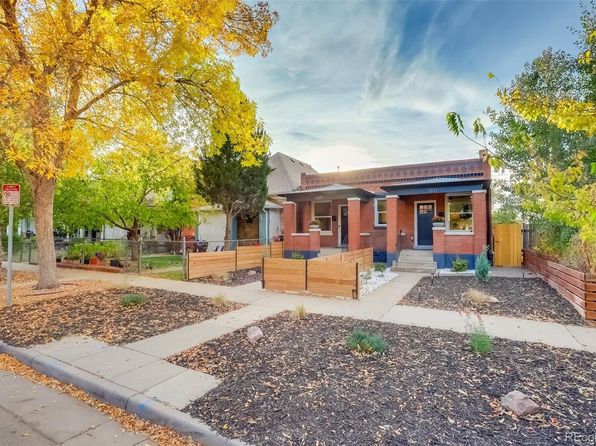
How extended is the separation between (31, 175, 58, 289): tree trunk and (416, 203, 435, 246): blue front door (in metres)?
15.3

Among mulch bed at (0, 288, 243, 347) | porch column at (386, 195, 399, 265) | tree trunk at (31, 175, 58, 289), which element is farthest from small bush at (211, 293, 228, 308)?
porch column at (386, 195, 399, 265)

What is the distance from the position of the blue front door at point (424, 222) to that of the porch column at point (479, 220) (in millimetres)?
3285

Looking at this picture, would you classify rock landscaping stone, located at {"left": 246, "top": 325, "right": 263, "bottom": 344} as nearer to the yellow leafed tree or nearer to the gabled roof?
the yellow leafed tree

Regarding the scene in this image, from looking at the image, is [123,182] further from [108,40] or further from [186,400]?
[186,400]

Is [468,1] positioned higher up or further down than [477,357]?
higher up

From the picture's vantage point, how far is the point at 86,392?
154 inches

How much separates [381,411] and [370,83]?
1260 cm

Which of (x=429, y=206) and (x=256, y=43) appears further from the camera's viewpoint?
(x=429, y=206)

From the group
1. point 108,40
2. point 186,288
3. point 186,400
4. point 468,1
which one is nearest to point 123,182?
point 186,288

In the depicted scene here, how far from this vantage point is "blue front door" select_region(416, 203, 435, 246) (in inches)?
659

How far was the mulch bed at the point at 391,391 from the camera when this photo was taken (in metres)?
2.90

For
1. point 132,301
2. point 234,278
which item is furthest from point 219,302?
point 234,278

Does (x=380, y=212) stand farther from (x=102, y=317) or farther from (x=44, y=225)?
(x=44, y=225)

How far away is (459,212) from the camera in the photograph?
51.8 feet
